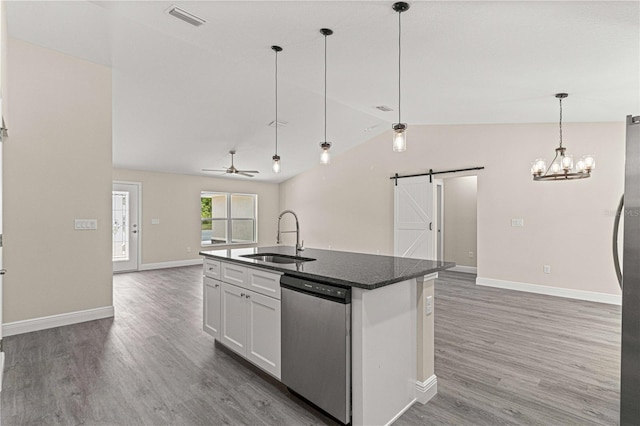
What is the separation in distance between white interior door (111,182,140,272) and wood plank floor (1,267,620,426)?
3398mm

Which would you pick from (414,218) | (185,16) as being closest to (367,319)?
(185,16)

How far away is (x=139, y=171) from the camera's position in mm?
7441

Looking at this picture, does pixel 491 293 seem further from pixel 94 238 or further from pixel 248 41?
pixel 94 238

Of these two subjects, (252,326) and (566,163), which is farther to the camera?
(566,163)

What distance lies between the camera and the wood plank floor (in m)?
2.08

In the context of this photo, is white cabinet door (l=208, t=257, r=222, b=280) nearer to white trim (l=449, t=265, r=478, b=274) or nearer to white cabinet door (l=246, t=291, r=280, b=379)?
white cabinet door (l=246, t=291, r=280, b=379)

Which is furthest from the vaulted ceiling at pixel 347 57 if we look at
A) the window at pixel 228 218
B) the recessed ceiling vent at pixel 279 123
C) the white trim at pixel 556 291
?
the window at pixel 228 218

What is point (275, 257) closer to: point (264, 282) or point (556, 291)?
point (264, 282)

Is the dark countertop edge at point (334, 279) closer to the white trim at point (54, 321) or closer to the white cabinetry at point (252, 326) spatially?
the white cabinetry at point (252, 326)

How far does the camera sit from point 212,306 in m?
3.09

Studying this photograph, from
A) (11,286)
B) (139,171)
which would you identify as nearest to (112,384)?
(11,286)

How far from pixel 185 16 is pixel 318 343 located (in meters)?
2.70

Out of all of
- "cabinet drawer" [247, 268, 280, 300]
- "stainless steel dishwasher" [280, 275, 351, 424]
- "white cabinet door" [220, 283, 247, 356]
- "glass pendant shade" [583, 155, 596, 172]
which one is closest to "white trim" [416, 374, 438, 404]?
"stainless steel dishwasher" [280, 275, 351, 424]

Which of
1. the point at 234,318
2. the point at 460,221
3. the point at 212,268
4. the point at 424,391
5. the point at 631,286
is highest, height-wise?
the point at 460,221
